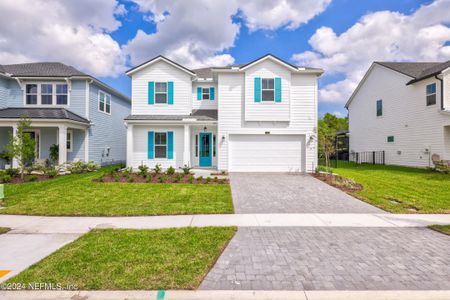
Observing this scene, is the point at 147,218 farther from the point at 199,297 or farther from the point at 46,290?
the point at 199,297

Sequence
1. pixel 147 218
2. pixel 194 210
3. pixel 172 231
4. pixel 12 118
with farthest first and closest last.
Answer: pixel 12 118, pixel 194 210, pixel 147 218, pixel 172 231

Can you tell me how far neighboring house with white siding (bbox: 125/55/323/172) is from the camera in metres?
13.6

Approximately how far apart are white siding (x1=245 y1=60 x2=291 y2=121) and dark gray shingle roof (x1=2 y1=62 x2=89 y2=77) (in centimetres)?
1132

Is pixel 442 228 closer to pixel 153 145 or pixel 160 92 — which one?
pixel 153 145

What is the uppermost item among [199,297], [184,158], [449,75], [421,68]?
[421,68]

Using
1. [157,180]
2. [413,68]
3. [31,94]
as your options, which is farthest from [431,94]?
[31,94]

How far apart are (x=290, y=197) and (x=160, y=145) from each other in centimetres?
940

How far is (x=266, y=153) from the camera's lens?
45.8ft

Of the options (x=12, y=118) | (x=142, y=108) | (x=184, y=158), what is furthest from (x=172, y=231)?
(x=12, y=118)

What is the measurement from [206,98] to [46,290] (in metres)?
14.3

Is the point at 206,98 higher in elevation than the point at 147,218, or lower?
higher

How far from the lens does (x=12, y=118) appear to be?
1336cm

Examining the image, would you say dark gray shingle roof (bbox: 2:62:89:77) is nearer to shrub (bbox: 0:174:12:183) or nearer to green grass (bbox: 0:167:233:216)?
shrub (bbox: 0:174:12:183)

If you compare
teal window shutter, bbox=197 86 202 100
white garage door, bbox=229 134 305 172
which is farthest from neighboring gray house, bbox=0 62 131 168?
white garage door, bbox=229 134 305 172
